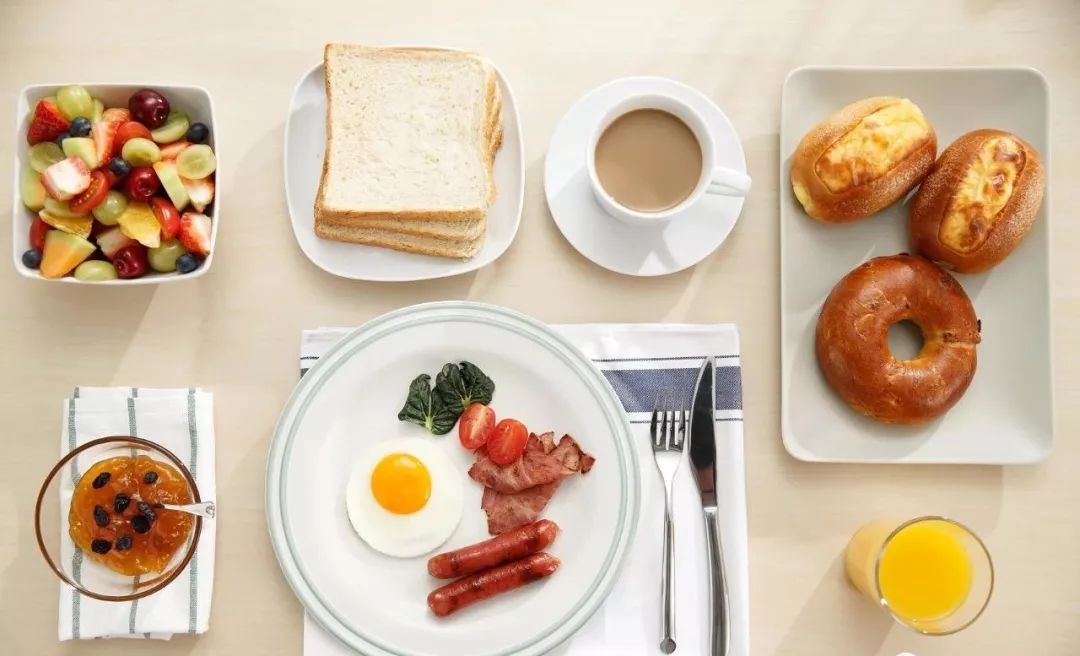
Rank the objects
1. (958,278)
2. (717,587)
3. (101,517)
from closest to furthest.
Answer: (101,517) → (717,587) → (958,278)

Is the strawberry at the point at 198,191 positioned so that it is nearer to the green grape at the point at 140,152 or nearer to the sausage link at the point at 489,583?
the green grape at the point at 140,152

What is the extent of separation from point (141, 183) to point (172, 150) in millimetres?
98

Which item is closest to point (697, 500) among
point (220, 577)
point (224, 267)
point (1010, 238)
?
point (1010, 238)

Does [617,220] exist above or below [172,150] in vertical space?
below

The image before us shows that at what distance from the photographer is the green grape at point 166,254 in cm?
161

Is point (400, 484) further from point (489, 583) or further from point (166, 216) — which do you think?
point (166, 216)

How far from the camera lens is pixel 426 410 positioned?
5.51ft

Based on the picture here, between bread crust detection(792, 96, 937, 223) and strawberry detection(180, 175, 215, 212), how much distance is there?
1.20 meters

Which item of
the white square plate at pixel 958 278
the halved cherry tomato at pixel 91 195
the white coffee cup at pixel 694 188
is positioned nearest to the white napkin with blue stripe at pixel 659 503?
the white square plate at pixel 958 278

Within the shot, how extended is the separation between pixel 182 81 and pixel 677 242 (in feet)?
3.73

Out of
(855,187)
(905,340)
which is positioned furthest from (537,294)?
(905,340)

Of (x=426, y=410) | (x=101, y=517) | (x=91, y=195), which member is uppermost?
(x=91, y=195)

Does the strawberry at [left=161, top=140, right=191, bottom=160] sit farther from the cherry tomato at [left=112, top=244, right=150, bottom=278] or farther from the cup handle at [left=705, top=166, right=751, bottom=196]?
the cup handle at [left=705, top=166, right=751, bottom=196]

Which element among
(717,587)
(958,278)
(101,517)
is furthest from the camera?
(958,278)
